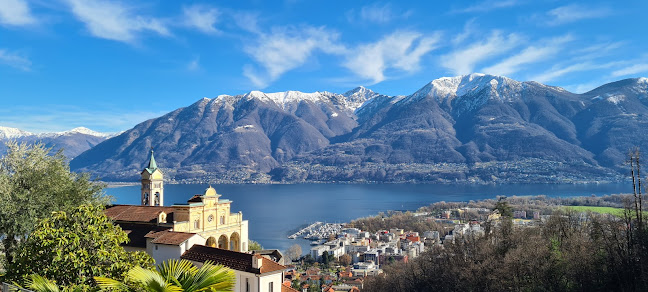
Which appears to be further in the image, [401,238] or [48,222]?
[401,238]

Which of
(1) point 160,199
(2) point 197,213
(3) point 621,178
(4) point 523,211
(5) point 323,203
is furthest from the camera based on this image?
(3) point 621,178

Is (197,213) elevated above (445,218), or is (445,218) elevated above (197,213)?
(197,213)

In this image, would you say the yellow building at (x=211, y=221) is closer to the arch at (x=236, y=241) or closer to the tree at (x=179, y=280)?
the arch at (x=236, y=241)

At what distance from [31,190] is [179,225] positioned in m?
7.93

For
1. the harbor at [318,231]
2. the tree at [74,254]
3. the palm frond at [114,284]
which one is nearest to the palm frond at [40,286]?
the palm frond at [114,284]

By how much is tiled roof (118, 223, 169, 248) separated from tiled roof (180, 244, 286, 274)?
4.10m

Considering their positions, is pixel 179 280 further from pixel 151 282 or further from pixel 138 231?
pixel 138 231

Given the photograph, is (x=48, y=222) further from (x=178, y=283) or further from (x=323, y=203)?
(x=323, y=203)

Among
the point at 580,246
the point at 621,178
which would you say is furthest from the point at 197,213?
the point at 621,178

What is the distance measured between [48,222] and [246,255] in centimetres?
806

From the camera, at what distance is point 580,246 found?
21.4 metres

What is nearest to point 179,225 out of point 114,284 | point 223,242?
point 223,242

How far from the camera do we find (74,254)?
28.4 ft

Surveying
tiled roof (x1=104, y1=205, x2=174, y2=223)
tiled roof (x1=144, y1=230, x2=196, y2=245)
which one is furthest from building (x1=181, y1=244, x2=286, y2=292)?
tiled roof (x1=104, y1=205, x2=174, y2=223)
